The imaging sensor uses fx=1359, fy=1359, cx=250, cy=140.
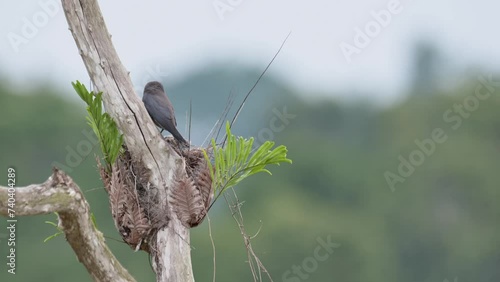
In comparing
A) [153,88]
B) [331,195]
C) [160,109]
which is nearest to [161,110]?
[160,109]

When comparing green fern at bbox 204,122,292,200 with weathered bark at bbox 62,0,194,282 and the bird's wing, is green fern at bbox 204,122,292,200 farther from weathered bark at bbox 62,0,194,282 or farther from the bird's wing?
the bird's wing

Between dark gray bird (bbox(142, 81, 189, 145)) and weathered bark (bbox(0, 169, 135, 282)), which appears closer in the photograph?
weathered bark (bbox(0, 169, 135, 282))

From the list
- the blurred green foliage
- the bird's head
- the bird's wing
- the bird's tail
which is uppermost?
the bird's head

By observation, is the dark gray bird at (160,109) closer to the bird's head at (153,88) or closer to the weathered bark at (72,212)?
the bird's head at (153,88)

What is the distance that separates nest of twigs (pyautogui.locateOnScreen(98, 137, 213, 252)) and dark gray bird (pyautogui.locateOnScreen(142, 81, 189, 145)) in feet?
2.18

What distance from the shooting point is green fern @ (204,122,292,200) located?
32.3 ft

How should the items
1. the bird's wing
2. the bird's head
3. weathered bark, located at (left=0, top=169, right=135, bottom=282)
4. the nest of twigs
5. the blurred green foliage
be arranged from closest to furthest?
weathered bark, located at (left=0, top=169, right=135, bottom=282) < the nest of twigs < the bird's wing < the bird's head < the blurred green foliage

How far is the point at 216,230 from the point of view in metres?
55.0

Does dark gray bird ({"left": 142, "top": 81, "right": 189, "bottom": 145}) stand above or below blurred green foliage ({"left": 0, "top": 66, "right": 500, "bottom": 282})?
above

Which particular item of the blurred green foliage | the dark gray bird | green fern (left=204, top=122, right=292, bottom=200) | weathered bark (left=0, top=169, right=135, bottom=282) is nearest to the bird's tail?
the dark gray bird

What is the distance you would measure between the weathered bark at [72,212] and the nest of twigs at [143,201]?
2.25ft

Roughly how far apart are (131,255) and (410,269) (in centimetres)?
1920

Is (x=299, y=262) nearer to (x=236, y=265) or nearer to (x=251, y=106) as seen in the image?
(x=236, y=265)

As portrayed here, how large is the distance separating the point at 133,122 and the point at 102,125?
230 mm
